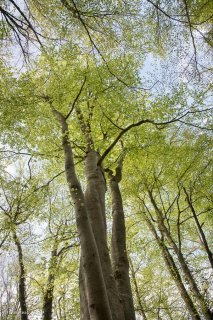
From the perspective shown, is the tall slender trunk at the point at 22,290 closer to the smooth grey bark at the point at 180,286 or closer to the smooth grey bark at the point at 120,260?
the smooth grey bark at the point at 120,260

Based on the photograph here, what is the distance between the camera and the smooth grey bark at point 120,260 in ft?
16.3

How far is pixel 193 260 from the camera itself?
13539 millimetres

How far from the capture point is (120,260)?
5762 mm

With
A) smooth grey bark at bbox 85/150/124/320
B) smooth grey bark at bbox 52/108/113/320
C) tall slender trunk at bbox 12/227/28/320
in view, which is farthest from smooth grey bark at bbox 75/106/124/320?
tall slender trunk at bbox 12/227/28/320

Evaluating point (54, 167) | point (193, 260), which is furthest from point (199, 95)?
point (193, 260)

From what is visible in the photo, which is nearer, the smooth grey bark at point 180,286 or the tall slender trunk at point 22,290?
the smooth grey bark at point 180,286

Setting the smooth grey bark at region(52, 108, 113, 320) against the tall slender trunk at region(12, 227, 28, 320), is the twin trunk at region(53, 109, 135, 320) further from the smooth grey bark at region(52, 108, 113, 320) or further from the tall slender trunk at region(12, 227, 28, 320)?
the tall slender trunk at region(12, 227, 28, 320)

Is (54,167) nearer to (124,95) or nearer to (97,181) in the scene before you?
(124,95)

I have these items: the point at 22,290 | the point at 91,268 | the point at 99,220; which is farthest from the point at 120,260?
the point at 22,290

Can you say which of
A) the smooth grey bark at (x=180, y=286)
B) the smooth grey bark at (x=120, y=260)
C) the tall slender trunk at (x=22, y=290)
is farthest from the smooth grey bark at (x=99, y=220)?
the smooth grey bark at (x=180, y=286)

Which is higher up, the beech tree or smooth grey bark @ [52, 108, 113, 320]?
the beech tree

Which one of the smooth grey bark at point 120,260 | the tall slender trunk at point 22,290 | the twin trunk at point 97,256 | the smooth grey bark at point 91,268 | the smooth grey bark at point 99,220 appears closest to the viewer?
the smooth grey bark at point 91,268

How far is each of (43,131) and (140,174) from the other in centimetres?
479

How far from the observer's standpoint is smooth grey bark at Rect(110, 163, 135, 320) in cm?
497
